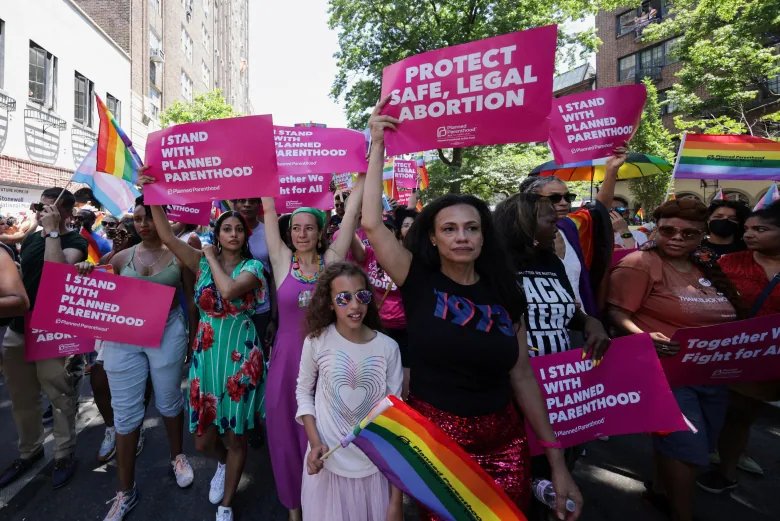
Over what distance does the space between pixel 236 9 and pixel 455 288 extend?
2729 inches

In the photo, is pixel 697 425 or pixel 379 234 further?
pixel 697 425

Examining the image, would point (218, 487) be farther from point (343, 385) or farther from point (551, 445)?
point (551, 445)

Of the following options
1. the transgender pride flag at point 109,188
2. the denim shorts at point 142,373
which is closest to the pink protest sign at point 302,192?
the denim shorts at point 142,373

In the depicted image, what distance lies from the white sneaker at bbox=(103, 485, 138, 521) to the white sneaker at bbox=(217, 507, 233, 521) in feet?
2.05

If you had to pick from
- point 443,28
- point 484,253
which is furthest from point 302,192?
point 443,28

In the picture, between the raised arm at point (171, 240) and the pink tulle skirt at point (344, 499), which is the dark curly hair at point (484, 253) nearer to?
the pink tulle skirt at point (344, 499)

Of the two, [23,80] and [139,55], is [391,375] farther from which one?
[139,55]

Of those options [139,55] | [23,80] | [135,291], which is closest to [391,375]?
[135,291]

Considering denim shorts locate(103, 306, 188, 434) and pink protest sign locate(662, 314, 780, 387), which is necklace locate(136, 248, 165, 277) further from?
pink protest sign locate(662, 314, 780, 387)

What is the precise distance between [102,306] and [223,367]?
0.98 meters

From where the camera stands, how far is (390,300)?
161 inches

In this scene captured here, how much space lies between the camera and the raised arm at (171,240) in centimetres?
314

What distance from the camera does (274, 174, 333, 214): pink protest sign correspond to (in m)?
4.73

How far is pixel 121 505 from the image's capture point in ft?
9.52
